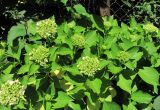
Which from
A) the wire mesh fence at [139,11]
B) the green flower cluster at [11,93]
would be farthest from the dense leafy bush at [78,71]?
the wire mesh fence at [139,11]

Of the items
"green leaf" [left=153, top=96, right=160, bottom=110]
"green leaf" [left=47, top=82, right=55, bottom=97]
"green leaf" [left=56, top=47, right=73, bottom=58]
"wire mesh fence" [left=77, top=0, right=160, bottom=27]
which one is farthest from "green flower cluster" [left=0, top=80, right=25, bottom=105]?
"wire mesh fence" [left=77, top=0, right=160, bottom=27]

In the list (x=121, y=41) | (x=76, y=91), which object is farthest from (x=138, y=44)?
(x=76, y=91)

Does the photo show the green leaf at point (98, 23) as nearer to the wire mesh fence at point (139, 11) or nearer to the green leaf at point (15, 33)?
the green leaf at point (15, 33)

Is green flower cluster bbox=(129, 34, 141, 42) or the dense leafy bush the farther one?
green flower cluster bbox=(129, 34, 141, 42)

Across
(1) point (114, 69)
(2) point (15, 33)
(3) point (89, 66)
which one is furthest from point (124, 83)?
(2) point (15, 33)

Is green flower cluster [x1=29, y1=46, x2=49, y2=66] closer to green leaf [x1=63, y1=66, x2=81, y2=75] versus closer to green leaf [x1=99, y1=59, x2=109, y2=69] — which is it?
green leaf [x1=63, y1=66, x2=81, y2=75]

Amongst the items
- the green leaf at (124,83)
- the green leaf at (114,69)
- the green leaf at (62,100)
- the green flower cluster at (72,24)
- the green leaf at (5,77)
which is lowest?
the green leaf at (62,100)
